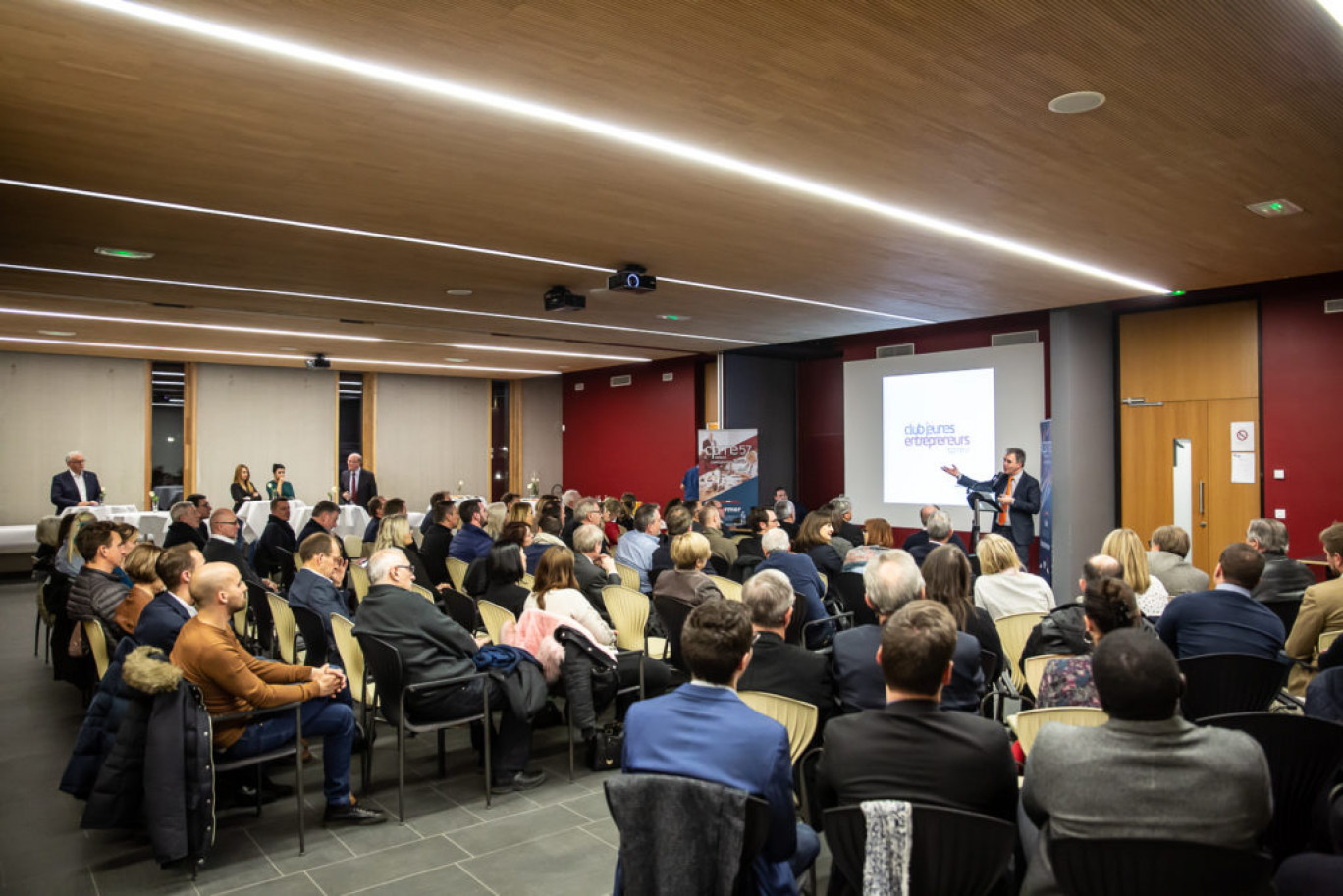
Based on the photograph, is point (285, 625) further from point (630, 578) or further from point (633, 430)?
point (633, 430)

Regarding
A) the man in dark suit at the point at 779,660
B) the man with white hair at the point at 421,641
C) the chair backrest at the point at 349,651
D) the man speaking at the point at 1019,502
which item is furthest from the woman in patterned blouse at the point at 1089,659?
the man speaking at the point at 1019,502

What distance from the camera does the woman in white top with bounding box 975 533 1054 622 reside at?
454cm

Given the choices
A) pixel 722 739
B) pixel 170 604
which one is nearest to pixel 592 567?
pixel 170 604

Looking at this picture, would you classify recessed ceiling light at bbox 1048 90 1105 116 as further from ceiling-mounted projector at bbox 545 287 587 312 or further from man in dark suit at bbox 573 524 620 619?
ceiling-mounted projector at bbox 545 287 587 312

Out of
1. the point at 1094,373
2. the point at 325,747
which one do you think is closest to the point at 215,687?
the point at 325,747

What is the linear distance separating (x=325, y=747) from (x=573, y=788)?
1.24m

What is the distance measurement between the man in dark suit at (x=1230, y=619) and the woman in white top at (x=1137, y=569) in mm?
675

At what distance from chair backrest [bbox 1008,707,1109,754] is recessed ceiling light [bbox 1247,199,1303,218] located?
4591mm

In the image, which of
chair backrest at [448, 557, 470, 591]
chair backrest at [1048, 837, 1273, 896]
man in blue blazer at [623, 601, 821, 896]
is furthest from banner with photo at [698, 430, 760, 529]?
chair backrest at [1048, 837, 1273, 896]

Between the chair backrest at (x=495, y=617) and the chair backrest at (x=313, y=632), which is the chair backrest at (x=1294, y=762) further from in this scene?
the chair backrest at (x=313, y=632)

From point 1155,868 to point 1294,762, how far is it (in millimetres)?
1066

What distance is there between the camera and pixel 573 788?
4.46m

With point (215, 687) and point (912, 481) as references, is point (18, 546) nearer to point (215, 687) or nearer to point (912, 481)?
point (215, 687)

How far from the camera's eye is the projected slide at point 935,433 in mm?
11102
